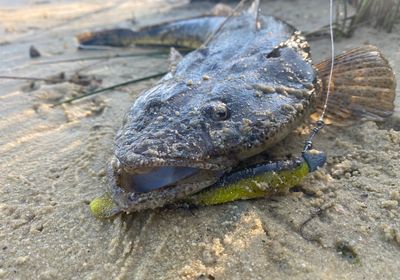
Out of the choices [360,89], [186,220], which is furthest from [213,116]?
[360,89]

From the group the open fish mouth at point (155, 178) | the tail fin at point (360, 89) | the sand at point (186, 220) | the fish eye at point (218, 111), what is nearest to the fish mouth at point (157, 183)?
the open fish mouth at point (155, 178)

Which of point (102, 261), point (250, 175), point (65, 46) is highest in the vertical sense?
point (250, 175)

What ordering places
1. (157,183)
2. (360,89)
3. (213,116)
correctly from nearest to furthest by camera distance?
(157,183), (213,116), (360,89)

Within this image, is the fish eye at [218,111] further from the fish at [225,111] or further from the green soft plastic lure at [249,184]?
the green soft plastic lure at [249,184]

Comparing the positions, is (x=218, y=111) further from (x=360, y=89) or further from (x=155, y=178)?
(x=360, y=89)

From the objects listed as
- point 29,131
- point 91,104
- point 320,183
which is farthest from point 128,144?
point 91,104

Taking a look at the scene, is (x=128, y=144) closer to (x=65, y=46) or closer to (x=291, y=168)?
(x=291, y=168)

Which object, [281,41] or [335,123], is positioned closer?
[335,123]
